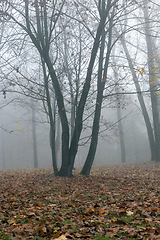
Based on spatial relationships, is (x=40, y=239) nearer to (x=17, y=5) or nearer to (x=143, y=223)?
(x=143, y=223)

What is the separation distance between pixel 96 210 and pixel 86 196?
1217 millimetres

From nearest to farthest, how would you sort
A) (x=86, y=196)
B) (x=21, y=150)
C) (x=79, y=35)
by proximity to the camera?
(x=86, y=196), (x=79, y=35), (x=21, y=150)

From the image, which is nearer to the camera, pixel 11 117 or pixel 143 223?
pixel 143 223

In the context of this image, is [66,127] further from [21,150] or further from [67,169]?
[21,150]

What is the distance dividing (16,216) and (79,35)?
8.23m

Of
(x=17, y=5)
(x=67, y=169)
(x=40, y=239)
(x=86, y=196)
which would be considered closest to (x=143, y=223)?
(x=40, y=239)

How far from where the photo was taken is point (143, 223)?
347 centimetres

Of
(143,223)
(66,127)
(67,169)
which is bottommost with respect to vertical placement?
(143,223)

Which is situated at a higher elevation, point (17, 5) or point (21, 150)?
point (17, 5)

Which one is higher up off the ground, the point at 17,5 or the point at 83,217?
the point at 17,5

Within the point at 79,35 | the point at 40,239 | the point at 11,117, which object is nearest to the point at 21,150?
the point at 11,117

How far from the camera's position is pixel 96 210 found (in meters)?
4.12

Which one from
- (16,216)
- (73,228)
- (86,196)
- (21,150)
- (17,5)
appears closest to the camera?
(73,228)

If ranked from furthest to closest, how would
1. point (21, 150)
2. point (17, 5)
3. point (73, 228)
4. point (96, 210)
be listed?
point (21, 150) → point (17, 5) → point (96, 210) → point (73, 228)
